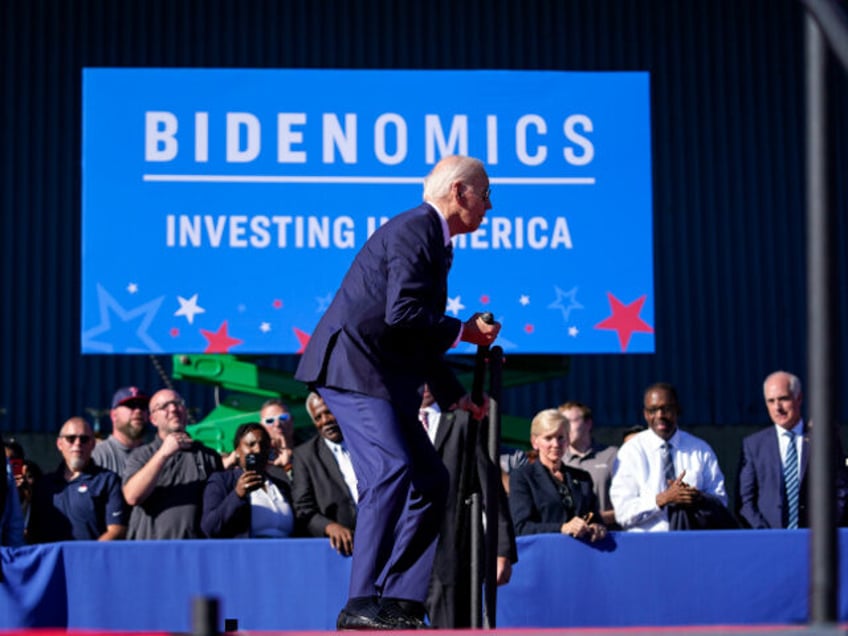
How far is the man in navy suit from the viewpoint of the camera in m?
3.50

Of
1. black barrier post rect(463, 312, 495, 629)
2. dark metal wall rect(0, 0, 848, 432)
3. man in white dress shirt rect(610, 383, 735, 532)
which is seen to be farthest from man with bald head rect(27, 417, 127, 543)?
dark metal wall rect(0, 0, 848, 432)

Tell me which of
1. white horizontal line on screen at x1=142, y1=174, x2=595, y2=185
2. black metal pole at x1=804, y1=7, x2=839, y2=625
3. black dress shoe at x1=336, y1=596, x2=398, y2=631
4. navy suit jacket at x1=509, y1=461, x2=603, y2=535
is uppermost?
white horizontal line on screen at x1=142, y1=174, x2=595, y2=185

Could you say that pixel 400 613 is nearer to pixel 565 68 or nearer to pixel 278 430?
pixel 278 430

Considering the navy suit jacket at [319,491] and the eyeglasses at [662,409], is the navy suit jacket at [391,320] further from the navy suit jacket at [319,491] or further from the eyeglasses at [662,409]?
the eyeglasses at [662,409]

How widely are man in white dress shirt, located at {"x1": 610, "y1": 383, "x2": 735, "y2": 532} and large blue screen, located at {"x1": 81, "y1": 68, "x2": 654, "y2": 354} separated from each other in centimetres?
177

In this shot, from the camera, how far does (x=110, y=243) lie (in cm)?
794

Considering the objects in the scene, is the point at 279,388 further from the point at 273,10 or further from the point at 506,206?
the point at 273,10

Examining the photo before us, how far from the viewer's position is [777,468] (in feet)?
19.5

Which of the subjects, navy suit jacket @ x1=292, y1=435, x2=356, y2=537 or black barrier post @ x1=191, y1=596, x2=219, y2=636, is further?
navy suit jacket @ x1=292, y1=435, x2=356, y2=537

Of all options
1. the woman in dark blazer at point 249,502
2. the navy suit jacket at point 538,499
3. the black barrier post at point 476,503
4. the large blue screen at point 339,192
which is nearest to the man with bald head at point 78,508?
the woman in dark blazer at point 249,502

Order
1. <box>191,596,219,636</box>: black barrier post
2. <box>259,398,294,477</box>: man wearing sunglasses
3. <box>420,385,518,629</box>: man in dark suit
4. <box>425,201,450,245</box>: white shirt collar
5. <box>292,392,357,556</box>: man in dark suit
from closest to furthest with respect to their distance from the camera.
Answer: <box>191,596,219,636</box>: black barrier post, <box>425,201,450,245</box>: white shirt collar, <box>420,385,518,629</box>: man in dark suit, <box>292,392,357,556</box>: man in dark suit, <box>259,398,294,477</box>: man wearing sunglasses

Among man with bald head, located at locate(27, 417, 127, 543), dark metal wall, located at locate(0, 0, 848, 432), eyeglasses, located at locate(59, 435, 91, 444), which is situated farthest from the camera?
dark metal wall, located at locate(0, 0, 848, 432)

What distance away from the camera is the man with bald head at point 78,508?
19.2 ft

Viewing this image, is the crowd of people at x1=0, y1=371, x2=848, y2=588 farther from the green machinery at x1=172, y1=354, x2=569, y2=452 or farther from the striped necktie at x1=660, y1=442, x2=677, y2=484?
the green machinery at x1=172, y1=354, x2=569, y2=452
